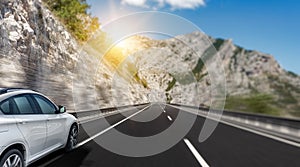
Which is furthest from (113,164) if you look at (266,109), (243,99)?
(243,99)

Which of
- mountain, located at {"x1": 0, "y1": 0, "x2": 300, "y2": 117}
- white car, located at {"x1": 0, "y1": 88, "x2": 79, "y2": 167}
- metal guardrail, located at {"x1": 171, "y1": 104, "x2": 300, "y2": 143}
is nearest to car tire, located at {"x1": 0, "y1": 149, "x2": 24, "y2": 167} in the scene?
white car, located at {"x1": 0, "y1": 88, "x2": 79, "y2": 167}

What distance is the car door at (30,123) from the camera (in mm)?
5366

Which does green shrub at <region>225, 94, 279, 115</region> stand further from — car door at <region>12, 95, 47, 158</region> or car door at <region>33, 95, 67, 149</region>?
car door at <region>12, 95, 47, 158</region>

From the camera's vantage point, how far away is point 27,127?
5.44 meters

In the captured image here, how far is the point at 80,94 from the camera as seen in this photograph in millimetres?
32375

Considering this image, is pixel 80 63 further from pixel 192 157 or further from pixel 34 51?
pixel 192 157

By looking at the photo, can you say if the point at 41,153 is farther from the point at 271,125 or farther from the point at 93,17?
the point at 93,17

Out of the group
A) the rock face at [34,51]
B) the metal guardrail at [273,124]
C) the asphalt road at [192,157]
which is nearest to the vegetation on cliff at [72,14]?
the rock face at [34,51]

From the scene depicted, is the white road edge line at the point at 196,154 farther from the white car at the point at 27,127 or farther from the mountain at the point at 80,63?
the mountain at the point at 80,63

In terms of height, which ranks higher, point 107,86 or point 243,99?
point 107,86

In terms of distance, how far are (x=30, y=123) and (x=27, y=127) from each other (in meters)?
0.15

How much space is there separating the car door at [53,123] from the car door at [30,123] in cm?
28

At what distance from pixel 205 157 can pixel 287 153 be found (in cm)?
261

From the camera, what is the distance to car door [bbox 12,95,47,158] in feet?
17.6
